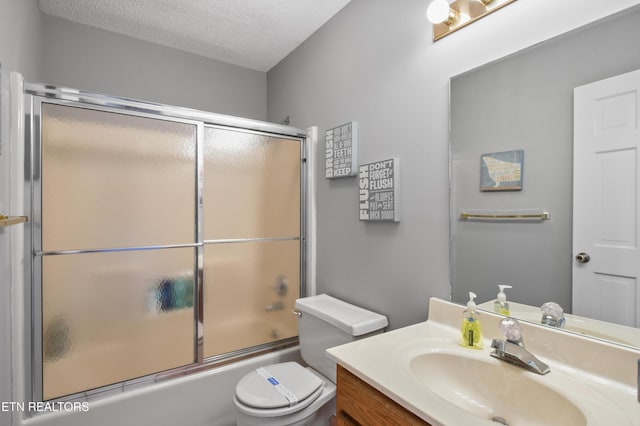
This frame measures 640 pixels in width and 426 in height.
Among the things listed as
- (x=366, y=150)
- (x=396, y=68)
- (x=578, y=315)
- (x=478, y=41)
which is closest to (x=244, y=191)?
(x=366, y=150)

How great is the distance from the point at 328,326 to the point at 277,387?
0.37 m

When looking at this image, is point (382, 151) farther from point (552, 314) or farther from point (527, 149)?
point (552, 314)

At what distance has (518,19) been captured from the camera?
107 centimetres

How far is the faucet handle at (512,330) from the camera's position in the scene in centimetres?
97

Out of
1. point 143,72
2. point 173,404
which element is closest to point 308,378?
point 173,404

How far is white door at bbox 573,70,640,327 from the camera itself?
0.82 metres

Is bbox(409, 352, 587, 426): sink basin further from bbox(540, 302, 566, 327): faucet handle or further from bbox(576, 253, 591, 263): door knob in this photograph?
bbox(576, 253, 591, 263): door knob

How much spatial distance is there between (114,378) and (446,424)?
1646 mm

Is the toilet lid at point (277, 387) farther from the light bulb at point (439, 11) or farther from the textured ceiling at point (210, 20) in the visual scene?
the textured ceiling at point (210, 20)

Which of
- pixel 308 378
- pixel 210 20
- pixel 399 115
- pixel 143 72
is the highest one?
pixel 210 20

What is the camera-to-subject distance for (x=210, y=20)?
1982 mm

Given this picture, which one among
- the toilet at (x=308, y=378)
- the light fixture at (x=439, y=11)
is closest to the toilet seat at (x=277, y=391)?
the toilet at (x=308, y=378)

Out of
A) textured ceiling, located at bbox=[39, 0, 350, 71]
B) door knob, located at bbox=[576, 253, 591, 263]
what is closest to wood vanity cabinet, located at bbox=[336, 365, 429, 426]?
door knob, located at bbox=[576, 253, 591, 263]

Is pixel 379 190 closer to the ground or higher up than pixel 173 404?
higher up
